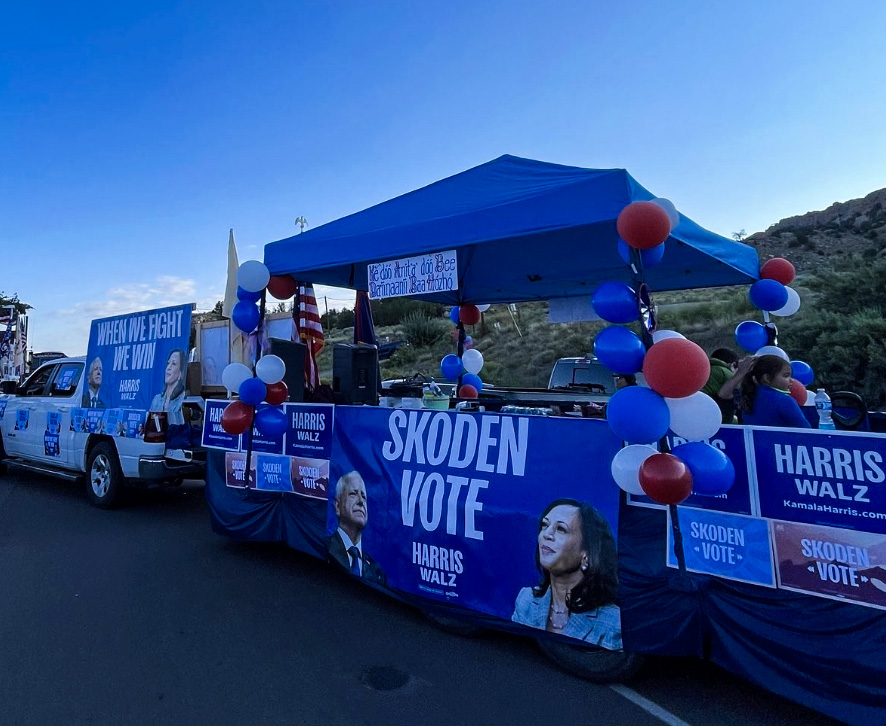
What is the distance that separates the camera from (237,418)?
17.0 ft

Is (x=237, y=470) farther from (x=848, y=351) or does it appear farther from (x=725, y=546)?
(x=848, y=351)

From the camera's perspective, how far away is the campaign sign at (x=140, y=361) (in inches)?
286

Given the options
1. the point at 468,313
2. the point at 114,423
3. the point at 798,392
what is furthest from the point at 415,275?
the point at 114,423

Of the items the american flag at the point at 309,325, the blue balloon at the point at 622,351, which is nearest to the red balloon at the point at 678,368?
the blue balloon at the point at 622,351

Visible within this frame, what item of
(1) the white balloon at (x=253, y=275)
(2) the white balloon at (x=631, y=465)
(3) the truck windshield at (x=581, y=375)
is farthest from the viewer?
(3) the truck windshield at (x=581, y=375)

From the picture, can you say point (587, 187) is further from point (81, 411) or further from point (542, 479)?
point (81, 411)

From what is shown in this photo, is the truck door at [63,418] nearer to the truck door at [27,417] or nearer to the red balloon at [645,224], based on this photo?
the truck door at [27,417]

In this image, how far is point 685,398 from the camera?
9.86 feet

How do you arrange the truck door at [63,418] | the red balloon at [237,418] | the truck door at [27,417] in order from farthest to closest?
the truck door at [27,417], the truck door at [63,418], the red balloon at [237,418]

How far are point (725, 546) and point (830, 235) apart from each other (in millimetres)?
53748

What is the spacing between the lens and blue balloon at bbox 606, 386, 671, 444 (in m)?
2.91

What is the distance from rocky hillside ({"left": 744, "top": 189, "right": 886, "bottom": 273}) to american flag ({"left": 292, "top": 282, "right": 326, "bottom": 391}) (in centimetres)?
3289

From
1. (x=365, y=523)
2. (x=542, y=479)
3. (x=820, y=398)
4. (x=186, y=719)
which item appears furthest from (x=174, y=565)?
(x=820, y=398)

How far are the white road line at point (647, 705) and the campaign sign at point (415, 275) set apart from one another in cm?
292
